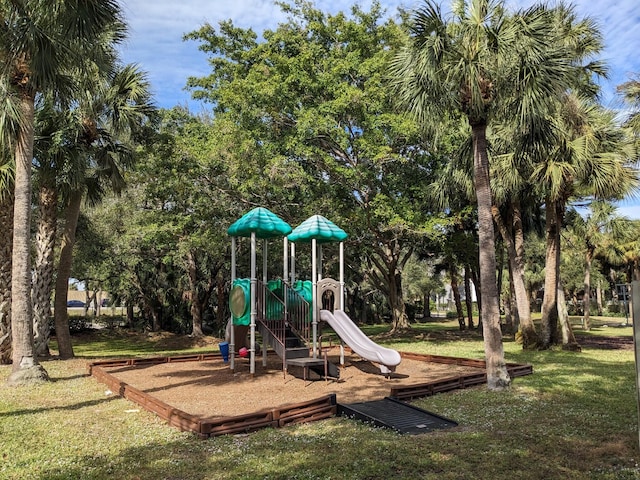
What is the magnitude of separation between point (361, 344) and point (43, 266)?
1013 cm

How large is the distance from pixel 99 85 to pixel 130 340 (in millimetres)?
17110

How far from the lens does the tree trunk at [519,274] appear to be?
1764 cm

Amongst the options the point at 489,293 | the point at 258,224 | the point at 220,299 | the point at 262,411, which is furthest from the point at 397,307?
the point at 262,411

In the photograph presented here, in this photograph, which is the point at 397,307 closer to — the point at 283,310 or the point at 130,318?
the point at 283,310

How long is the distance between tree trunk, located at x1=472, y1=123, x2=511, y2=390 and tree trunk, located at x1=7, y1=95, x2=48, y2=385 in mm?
9399

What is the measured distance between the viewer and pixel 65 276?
49.8 ft

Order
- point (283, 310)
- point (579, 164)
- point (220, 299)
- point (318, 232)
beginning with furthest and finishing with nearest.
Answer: point (220, 299), point (579, 164), point (283, 310), point (318, 232)

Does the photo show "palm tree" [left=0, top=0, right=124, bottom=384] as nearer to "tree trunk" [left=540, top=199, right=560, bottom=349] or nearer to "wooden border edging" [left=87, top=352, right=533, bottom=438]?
"wooden border edging" [left=87, top=352, right=533, bottom=438]

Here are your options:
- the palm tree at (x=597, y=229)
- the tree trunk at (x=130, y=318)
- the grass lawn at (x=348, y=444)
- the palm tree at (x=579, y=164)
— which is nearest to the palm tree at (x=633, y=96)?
the palm tree at (x=579, y=164)

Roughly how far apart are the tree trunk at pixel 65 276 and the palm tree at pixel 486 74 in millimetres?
10999

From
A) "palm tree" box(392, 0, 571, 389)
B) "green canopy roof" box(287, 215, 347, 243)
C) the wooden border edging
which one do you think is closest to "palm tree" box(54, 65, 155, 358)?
the wooden border edging

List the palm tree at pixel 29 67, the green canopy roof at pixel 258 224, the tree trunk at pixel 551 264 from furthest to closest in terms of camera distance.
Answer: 1. the tree trunk at pixel 551 264
2. the green canopy roof at pixel 258 224
3. the palm tree at pixel 29 67

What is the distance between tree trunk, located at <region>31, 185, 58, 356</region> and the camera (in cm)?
1515

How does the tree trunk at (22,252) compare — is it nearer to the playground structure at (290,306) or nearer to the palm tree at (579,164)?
the playground structure at (290,306)
